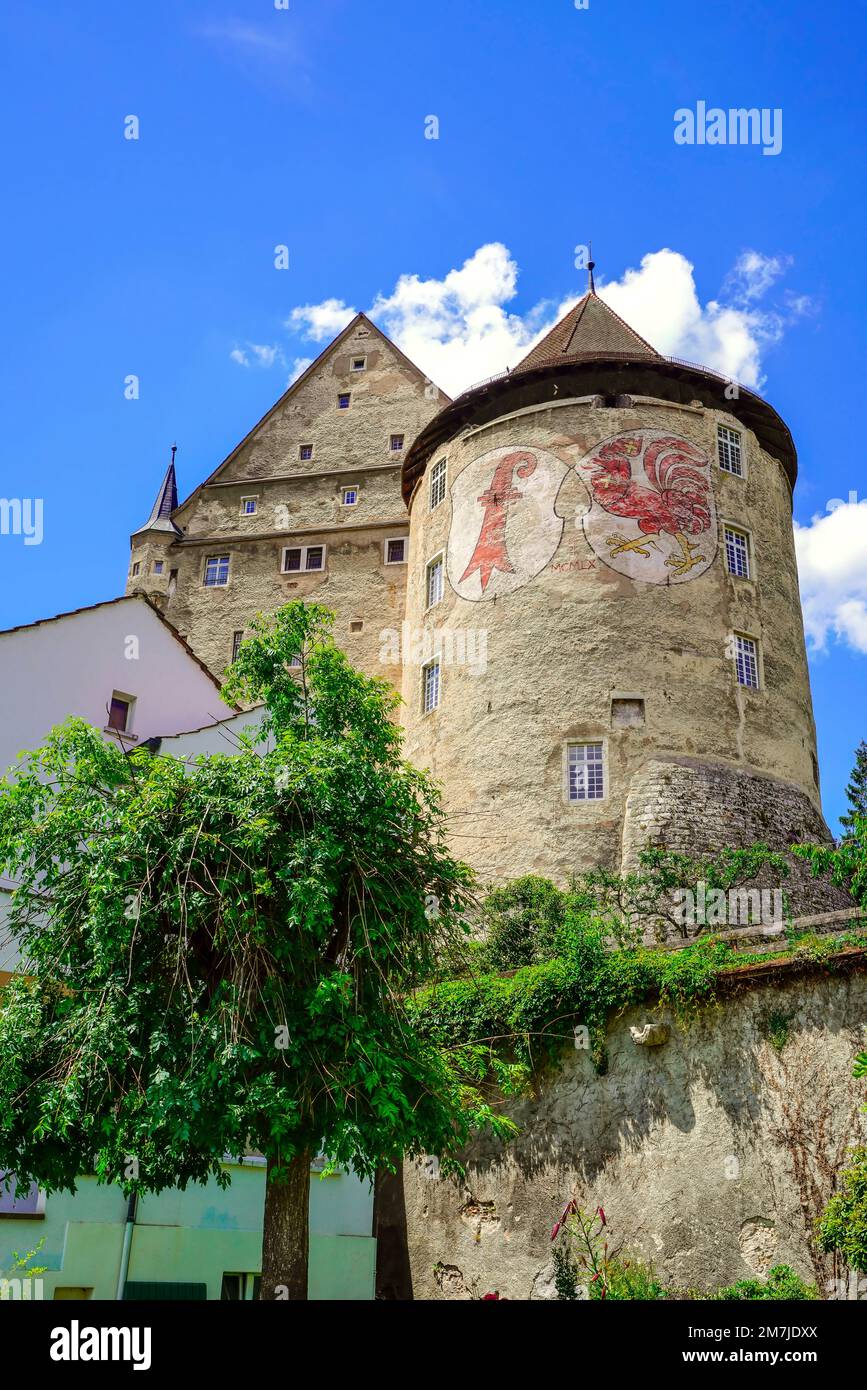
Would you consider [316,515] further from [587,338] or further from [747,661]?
[747,661]

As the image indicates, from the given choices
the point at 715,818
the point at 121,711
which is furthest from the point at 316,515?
the point at 121,711

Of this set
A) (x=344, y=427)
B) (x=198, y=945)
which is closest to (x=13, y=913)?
(x=198, y=945)

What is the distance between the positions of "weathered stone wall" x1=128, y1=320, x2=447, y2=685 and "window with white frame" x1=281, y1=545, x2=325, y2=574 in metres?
0.21

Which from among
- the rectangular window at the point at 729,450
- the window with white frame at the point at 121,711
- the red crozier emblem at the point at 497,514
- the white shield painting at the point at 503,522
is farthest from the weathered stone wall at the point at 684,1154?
the rectangular window at the point at 729,450

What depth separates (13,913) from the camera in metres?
12.2

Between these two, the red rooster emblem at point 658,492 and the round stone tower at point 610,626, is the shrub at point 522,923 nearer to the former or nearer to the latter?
the round stone tower at point 610,626

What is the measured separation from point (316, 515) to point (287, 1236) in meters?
31.9

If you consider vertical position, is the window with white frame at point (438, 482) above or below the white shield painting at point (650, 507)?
above

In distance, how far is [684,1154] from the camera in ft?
47.9

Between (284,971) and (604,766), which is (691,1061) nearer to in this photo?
(284,971)

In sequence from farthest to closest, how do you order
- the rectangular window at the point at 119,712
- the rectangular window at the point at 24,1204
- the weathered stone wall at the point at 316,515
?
1. the weathered stone wall at the point at 316,515
2. the rectangular window at the point at 119,712
3. the rectangular window at the point at 24,1204

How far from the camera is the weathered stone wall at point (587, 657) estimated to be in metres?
27.0

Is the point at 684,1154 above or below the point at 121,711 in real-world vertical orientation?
below

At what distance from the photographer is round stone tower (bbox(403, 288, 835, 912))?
26703 millimetres
